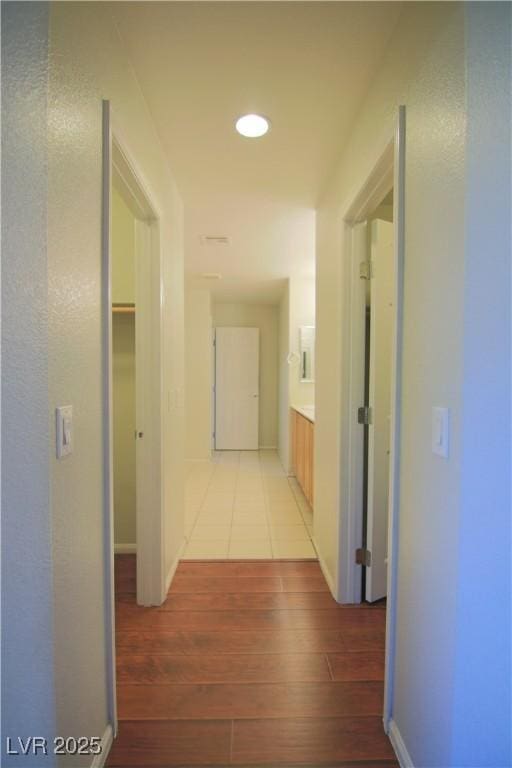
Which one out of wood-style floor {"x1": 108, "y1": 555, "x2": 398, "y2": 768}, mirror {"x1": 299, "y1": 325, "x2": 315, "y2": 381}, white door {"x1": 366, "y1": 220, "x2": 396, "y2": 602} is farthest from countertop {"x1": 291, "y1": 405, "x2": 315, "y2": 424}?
wood-style floor {"x1": 108, "y1": 555, "x2": 398, "y2": 768}

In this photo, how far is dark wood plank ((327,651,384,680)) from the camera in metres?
1.42

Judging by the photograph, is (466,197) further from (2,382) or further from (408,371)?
(2,382)

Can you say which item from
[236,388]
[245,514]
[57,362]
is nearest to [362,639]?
[245,514]

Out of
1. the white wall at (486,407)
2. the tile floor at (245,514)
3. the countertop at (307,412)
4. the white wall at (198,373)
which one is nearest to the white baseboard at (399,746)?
the white wall at (486,407)

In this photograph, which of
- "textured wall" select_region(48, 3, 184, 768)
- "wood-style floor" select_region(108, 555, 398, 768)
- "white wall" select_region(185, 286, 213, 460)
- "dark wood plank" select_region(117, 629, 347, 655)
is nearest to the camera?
"textured wall" select_region(48, 3, 184, 768)

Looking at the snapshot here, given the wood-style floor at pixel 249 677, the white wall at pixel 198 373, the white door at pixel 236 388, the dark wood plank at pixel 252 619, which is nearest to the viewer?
the wood-style floor at pixel 249 677

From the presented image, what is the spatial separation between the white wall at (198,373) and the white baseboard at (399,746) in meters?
4.08

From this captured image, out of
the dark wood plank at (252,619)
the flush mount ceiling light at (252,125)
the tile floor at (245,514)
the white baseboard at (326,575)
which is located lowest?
the tile floor at (245,514)

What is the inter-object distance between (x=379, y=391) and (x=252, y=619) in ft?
4.43

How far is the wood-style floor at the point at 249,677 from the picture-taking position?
115 centimetres

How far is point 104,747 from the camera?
1100 mm

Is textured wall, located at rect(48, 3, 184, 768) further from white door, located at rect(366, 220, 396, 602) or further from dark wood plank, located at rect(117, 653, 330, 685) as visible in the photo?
white door, located at rect(366, 220, 396, 602)

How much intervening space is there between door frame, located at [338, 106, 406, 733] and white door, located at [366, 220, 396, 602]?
7 cm

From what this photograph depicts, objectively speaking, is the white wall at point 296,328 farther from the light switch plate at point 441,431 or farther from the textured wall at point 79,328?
the light switch plate at point 441,431
